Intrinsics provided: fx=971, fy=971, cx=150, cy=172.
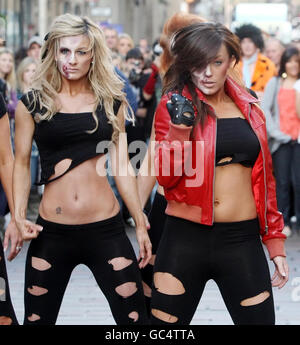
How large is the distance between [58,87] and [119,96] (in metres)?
0.33

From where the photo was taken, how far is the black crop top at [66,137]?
5.00m

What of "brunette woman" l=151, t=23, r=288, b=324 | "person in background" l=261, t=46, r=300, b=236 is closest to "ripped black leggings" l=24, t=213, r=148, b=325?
"brunette woman" l=151, t=23, r=288, b=324

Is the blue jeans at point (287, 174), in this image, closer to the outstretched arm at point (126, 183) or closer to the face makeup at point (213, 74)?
the outstretched arm at point (126, 183)

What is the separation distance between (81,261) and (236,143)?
1.16 m

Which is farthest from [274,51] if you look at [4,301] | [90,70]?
[4,301]

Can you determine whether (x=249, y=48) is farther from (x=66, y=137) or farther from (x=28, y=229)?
(x=28, y=229)

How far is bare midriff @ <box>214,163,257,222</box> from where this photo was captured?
4.39 metres

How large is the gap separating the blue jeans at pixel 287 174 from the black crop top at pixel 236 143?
6.23 m

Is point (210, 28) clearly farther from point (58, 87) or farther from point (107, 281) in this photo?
point (107, 281)

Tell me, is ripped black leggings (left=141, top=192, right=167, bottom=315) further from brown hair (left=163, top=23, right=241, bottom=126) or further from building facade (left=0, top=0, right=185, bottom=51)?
building facade (left=0, top=0, right=185, bottom=51)

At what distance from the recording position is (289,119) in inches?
413

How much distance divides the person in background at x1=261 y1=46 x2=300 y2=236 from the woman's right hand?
5856mm

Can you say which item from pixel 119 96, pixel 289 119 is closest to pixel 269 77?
pixel 289 119

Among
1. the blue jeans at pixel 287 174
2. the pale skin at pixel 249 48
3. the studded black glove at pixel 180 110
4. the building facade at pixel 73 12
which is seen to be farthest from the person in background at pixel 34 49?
the studded black glove at pixel 180 110
